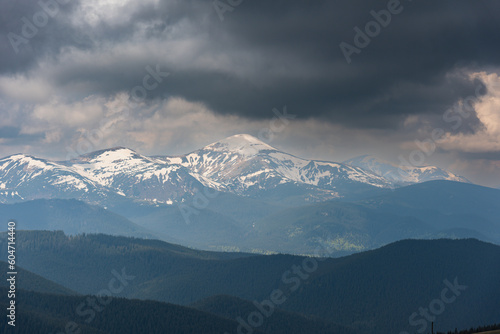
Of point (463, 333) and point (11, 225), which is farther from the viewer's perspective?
point (11, 225)

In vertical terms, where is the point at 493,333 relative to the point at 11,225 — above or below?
below

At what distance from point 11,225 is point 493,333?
15633cm

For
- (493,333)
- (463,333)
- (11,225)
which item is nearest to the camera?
(493,333)

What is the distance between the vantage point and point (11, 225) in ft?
616

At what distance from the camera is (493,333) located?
134 m

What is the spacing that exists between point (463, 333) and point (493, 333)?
19774mm

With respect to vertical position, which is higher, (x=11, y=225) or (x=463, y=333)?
(x=11, y=225)

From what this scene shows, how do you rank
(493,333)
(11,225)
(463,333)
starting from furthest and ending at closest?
(11,225) < (463,333) < (493,333)

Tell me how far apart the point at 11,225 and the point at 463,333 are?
498ft

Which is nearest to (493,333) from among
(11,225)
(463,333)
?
(463,333)

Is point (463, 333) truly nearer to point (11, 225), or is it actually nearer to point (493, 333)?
point (493, 333)

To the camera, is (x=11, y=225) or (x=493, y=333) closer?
(x=493, y=333)
